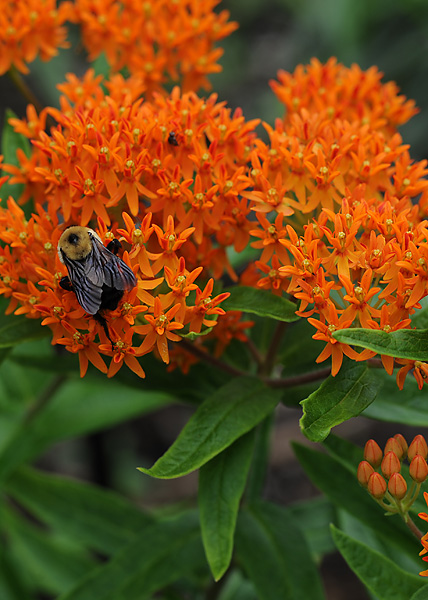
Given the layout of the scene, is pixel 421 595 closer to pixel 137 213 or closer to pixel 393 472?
pixel 393 472

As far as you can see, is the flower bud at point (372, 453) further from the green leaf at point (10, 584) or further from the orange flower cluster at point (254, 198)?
the green leaf at point (10, 584)

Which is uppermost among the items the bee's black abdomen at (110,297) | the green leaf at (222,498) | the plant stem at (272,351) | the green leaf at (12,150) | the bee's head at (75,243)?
the green leaf at (12,150)

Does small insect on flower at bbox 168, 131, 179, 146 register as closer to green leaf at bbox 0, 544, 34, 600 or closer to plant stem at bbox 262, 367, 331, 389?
plant stem at bbox 262, 367, 331, 389

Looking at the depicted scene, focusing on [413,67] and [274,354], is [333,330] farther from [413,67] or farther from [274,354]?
[413,67]

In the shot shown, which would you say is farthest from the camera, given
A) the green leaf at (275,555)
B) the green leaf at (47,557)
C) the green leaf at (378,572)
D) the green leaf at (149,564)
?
the green leaf at (47,557)

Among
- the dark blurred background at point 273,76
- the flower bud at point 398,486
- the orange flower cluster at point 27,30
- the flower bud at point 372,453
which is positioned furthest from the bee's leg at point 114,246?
the dark blurred background at point 273,76

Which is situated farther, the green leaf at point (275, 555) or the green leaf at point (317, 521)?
the green leaf at point (317, 521)
